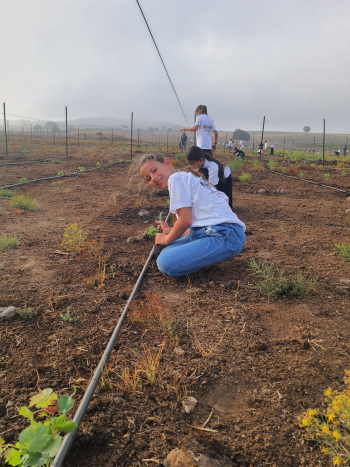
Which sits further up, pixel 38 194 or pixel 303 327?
pixel 38 194

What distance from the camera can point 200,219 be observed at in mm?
2949

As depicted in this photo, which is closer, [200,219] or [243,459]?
[243,459]

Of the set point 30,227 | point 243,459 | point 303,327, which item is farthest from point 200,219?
point 30,227

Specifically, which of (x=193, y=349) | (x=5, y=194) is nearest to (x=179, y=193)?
(x=193, y=349)

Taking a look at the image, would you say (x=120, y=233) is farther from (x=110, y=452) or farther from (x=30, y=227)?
(x=110, y=452)

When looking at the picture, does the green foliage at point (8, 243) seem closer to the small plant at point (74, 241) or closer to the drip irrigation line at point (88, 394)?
the small plant at point (74, 241)

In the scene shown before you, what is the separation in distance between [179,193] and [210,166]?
190 cm

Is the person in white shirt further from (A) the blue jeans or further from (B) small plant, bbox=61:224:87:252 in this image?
(A) the blue jeans

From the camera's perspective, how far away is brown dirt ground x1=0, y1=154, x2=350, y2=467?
4.72 feet

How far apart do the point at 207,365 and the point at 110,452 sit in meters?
0.72

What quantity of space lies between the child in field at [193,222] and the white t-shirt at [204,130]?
9.36ft

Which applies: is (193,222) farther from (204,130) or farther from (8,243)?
(204,130)

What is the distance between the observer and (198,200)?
2.88m

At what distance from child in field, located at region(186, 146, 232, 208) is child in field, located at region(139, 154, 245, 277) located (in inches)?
39.4
